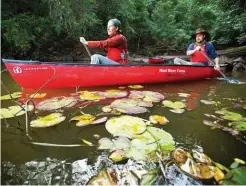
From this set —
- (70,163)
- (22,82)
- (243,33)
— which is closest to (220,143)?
(70,163)

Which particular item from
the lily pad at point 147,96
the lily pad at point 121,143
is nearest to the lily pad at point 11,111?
the lily pad at point 121,143

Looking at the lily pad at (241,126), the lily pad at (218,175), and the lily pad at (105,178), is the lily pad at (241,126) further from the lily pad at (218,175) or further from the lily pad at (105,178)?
the lily pad at (105,178)

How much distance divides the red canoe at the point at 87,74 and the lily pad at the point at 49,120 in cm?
105

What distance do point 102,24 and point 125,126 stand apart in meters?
9.42

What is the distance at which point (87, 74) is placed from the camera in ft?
13.0

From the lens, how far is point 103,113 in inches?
107

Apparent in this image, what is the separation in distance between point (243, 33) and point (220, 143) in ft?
24.4

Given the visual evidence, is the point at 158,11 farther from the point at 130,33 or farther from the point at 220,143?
the point at 220,143

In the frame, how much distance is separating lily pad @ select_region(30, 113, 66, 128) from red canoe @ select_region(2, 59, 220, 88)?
3.44 feet

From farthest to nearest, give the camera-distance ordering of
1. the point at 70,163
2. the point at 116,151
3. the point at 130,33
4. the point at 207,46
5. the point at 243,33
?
the point at 130,33, the point at 243,33, the point at 207,46, the point at 116,151, the point at 70,163

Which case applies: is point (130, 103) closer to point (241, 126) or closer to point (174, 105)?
point (174, 105)

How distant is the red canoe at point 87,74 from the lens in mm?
3627

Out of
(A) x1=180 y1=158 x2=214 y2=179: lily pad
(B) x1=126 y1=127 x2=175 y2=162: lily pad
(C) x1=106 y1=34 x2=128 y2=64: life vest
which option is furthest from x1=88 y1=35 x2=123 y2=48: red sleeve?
(A) x1=180 y1=158 x2=214 y2=179: lily pad

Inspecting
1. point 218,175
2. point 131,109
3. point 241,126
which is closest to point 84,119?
point 131,109
